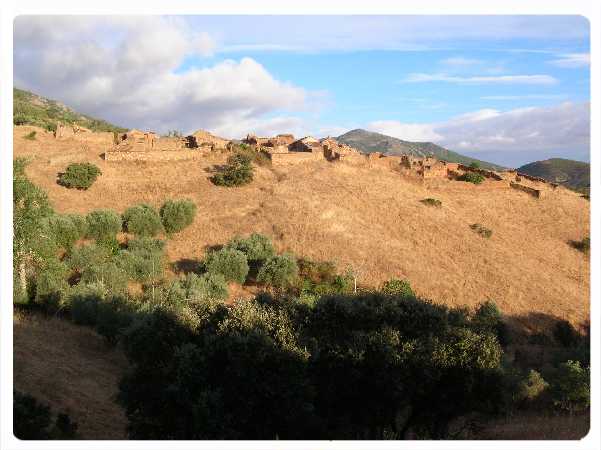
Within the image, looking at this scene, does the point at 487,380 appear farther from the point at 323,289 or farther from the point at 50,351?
the point at 323,289

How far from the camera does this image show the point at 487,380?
33.7 ft

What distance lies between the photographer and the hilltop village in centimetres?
4566

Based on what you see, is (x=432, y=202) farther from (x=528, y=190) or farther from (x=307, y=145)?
(x=307, y=145)

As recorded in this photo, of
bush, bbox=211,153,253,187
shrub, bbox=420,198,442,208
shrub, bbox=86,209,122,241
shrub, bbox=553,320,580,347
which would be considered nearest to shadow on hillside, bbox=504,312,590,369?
shrub, bbox=553,320,580,347

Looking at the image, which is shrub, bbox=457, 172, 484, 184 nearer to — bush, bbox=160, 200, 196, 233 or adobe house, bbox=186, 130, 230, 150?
adobe house, bbox=186, 130, 230, 150

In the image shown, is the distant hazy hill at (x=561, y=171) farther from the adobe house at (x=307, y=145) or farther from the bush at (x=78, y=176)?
the bush at (x=78, y=176)

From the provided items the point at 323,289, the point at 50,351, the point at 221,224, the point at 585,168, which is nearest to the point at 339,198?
the point at 221,224

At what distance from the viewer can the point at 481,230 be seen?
38094 millimetres

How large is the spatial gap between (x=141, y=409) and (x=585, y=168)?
105795 millimetres

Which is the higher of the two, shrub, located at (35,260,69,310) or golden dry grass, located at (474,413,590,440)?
shrub, located at (35,260,69,310)

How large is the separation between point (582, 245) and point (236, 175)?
1087 inches

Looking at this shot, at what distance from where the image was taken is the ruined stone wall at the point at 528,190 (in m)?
45.9

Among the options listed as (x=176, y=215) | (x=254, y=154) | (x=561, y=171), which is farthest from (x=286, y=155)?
(x=561, y=171)

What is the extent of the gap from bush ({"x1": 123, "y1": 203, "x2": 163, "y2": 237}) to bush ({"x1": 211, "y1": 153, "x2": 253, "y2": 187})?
374 inches
